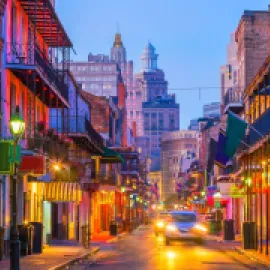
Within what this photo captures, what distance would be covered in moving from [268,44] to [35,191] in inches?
1156

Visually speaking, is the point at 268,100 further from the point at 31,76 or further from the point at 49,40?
the point at 31,76

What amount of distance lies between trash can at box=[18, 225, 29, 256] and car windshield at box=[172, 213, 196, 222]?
14.5 m

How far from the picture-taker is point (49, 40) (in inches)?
1702

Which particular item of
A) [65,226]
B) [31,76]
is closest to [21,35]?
[31,76]

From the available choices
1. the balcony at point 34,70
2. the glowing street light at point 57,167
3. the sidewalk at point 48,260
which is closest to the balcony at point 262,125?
the sidewalk at point 48,260

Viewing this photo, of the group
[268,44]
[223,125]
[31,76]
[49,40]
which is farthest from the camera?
[223,125]

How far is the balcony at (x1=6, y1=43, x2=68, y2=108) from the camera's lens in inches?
1267

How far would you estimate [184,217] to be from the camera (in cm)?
4553

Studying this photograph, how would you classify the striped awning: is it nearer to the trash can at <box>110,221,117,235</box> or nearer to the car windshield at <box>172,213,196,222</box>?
the car windshield at <box>172,213,196,222</box>

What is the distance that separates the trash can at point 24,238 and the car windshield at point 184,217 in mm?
14488

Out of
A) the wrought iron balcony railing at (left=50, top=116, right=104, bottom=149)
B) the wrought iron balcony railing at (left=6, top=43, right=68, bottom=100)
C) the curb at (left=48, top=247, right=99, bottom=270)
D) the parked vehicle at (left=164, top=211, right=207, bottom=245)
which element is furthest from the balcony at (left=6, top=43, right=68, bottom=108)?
the wrought iron balcony railing at (left=50, top=116, right=104, bottom=149)

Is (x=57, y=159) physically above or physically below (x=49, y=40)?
below

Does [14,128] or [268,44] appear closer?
[14,128]

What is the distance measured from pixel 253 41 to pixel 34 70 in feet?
112
